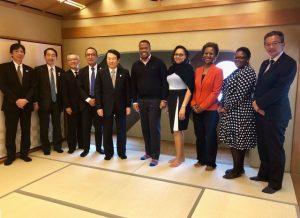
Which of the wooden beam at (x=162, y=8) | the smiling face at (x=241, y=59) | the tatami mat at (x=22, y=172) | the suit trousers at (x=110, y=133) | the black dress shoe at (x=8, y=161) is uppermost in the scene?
the wooden beam at (x=162, y=8)

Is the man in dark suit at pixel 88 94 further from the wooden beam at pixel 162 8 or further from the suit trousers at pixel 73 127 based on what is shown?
the wooden beam at pixel 162 8

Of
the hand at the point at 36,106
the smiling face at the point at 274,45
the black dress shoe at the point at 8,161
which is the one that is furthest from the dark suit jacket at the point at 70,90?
the smiling face at the point at 274,45

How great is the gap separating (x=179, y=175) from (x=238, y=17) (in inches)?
89.5

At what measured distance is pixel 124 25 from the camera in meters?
4.07

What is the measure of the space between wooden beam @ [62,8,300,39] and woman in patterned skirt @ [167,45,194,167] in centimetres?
81

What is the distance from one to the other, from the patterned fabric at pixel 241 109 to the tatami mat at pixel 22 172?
223 centimetres

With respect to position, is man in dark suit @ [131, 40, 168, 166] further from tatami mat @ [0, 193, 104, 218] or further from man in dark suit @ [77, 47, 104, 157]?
tatami mat @ [0, 193, 104, 218]

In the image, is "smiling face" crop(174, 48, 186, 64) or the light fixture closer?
"smiling face" crop(174, 48, 186, 64)

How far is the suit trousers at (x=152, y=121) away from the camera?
3.25 meters

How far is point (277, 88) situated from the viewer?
2.42 metres

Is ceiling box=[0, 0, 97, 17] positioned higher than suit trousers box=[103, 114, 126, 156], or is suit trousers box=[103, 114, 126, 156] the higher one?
ceiling box=[0, 0, 97, 17]

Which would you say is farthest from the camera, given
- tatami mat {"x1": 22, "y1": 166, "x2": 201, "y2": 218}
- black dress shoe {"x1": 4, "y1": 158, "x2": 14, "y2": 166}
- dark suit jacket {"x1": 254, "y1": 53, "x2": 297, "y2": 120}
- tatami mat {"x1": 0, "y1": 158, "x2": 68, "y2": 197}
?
black dress shoe {"x1": 4, "y1": 158, "x2": 14, "y2": 166}

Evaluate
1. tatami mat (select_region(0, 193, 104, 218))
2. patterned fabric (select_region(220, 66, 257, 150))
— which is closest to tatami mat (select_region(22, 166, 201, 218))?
tatami mat (select_region(0, 193, 104, 218))

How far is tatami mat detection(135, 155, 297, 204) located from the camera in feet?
8.27
